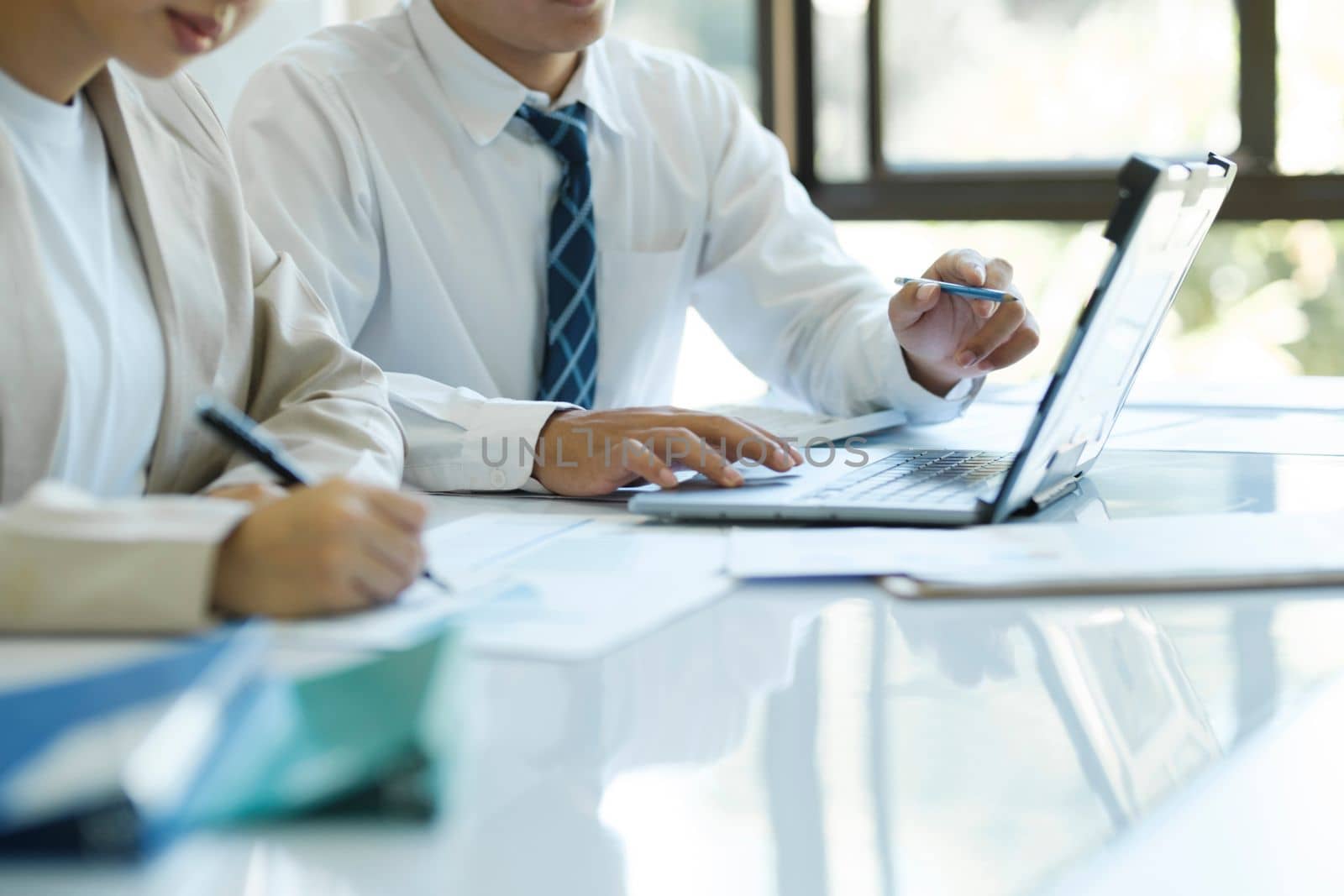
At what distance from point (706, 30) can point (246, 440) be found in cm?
296

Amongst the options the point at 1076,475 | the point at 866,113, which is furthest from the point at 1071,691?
the point at 866,113

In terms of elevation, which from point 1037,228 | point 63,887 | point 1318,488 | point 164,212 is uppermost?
point 1037,228

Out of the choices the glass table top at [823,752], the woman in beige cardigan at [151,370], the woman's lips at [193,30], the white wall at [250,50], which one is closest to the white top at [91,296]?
the woman in beige cardigan at [151,370]

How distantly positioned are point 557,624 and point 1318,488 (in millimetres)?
662

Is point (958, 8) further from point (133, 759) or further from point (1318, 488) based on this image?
point (133, 759)

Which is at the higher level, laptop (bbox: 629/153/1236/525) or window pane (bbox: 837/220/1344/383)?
window pane (bbox: 837/220/1344/383)

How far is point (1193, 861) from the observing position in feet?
1.51

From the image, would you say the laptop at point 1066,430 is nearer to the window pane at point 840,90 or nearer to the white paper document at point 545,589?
the white paper document at point 545,589

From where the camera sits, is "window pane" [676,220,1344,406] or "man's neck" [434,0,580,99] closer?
"man's neck" [434,0,580,99]

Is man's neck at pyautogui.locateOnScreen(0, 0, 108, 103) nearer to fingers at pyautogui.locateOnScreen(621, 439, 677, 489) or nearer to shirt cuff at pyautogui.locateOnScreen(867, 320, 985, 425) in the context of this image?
fingers at pyautogui.locateOnScreen(621, 439, 677, 489)

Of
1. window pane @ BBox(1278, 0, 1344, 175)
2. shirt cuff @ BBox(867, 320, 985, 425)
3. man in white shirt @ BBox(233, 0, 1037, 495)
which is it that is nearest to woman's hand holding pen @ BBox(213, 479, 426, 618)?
man in white shirt @ BBox(233, 0, 1037, 495)

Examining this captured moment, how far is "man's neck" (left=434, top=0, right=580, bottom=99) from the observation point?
1624mm

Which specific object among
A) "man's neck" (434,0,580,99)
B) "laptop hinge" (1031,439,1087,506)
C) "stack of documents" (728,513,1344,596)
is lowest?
"stack of documents" (728,513,1344,596)

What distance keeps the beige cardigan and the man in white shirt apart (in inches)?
7.0
